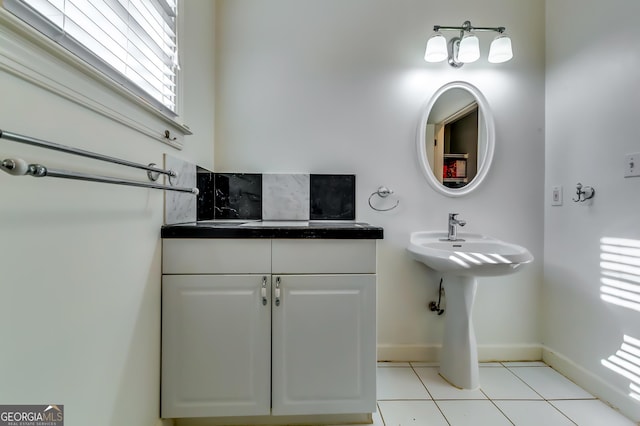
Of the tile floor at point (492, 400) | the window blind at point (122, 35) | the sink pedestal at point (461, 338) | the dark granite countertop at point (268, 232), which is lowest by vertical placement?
the tile floor at point (492, 400)

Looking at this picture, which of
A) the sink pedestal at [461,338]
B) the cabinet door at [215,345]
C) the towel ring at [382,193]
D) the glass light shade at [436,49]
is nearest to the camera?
the cabinet door at [215,345]

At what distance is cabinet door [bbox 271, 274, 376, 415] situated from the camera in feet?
3.72

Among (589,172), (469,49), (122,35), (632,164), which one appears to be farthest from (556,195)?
(122,35)

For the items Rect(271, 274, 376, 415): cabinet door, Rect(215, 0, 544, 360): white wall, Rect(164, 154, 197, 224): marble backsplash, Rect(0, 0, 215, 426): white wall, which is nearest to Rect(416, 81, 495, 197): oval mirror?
Rect(215, 0, 544, 360): white wall

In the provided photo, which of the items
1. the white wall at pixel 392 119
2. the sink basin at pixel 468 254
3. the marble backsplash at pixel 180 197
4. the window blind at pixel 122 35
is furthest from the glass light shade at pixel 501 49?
the marble backsplash at pixel 180 197

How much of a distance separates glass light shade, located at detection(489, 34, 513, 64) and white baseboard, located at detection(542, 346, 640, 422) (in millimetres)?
1764

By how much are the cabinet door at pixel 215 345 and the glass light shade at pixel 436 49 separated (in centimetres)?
153

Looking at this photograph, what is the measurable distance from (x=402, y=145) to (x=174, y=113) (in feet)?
Answer: 4.14

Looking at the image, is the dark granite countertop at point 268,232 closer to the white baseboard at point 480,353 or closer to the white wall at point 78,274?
the white wall at point 78,274

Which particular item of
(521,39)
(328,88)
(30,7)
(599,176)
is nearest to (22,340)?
(30,7)

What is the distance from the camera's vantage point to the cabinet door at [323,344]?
1135mm

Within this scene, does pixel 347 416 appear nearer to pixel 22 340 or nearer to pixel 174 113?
pixel 22 340

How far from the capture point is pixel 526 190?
1777 mm

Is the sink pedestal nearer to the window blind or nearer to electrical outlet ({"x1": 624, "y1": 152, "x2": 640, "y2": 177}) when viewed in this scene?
electrical outlet ({"x1": 624, "y1": 152, "x2": 640, "y2": 177})
